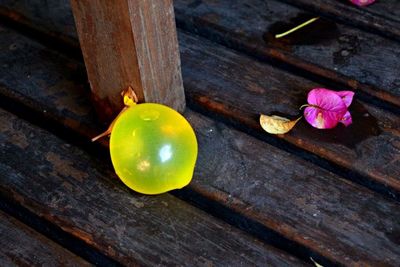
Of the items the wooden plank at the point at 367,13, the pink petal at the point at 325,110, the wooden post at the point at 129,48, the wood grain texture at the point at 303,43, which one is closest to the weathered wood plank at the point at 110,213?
the wooden post at the point at 129,48

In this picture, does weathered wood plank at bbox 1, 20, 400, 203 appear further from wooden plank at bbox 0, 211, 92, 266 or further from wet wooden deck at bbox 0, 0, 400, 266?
wooden plank at bbox 0, 211, 92, 266

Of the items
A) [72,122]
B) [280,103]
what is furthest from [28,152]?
[280,103]

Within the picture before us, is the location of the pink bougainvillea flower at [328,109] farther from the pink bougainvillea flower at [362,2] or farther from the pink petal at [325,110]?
the pink bougainvillea flower at [362,2]

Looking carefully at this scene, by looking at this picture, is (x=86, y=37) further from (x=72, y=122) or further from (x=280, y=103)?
(x=280, y=103)

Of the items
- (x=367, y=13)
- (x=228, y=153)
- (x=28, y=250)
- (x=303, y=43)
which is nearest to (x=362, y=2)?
(x=367, y=13)

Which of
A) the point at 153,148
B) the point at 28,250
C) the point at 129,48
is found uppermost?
the point at 129,48

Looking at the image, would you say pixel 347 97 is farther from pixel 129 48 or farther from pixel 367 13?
pixel 129 48
